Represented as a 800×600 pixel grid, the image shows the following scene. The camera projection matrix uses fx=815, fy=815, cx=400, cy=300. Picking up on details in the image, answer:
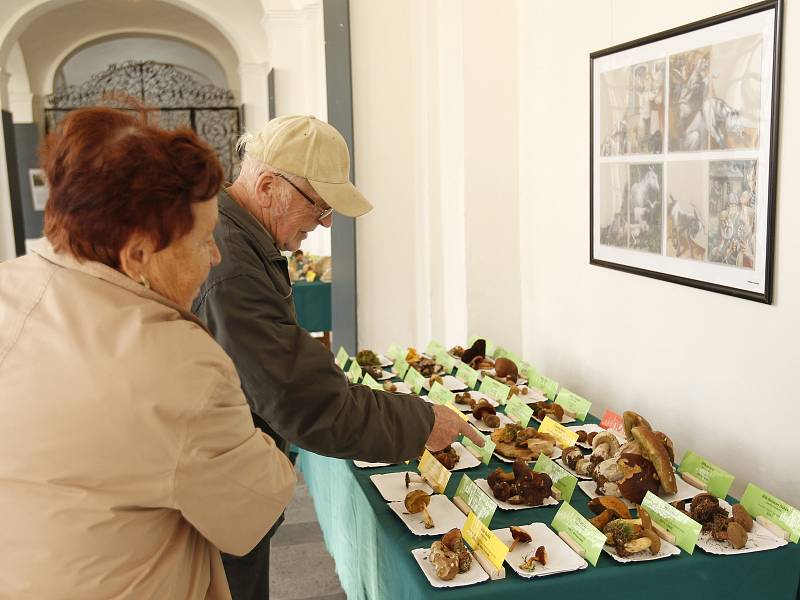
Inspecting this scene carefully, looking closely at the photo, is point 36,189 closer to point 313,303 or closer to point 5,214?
point 5,214

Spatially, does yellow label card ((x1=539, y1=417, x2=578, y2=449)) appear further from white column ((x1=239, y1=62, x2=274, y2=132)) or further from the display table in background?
white column ((x1=239, y1=62, x2=274, y2=132))

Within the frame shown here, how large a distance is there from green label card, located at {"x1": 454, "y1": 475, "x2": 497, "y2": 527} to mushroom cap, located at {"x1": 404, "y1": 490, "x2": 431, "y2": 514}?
0.09m

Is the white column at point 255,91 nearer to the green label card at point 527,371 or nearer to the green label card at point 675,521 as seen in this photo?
the green label card at point 527,371

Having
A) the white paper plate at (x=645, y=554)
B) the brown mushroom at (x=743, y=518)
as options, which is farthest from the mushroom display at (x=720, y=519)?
the white paper plate at (x=645, y=554)

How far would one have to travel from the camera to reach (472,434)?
2.01 meters

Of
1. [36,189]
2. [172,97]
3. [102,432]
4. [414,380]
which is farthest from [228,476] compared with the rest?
[36,189]

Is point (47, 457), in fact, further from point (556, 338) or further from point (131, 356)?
point (556, 338)

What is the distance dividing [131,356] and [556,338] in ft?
8.05

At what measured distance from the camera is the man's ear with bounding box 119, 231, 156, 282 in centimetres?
113

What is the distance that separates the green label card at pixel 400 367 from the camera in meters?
3.06

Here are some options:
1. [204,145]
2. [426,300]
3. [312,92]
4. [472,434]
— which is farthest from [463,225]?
[312,92]

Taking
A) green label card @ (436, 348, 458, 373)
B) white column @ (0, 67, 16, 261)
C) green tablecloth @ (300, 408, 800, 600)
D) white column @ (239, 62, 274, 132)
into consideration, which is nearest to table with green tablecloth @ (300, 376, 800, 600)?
green tablecloth @ (300, 408, 800, 600)

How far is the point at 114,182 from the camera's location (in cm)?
109

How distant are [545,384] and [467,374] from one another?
0.98 feet
